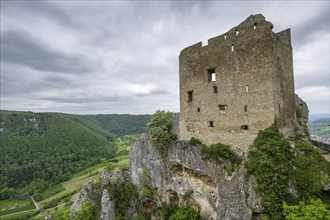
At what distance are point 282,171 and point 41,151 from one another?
13418cm

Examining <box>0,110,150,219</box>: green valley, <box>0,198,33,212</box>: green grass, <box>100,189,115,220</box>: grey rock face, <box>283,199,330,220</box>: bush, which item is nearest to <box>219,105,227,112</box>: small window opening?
<box>283,199,330,220</box>: bush

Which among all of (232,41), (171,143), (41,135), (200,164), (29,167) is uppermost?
(232,41)

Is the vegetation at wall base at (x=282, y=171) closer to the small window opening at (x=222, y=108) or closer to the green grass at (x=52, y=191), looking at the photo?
the small window opening at (x=222, y=108)

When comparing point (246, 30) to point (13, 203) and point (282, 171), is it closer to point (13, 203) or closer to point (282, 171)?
point (282, 171)

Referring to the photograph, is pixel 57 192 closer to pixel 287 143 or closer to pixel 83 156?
pixel 83 156

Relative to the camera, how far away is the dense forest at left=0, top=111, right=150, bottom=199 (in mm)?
96875

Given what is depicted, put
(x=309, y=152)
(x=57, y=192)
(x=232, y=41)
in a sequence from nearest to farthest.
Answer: (x=309, y=152)
(x=232, y=41)
(x=57, y=192)

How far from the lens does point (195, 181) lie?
18.8 metres

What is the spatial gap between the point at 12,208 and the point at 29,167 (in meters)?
29.0

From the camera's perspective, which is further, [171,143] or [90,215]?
[90,215]

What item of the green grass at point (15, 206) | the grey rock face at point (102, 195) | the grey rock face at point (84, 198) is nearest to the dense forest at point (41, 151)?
the green grass at point (15, 206)

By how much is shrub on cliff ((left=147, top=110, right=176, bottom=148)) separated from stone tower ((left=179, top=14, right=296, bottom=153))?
2433mm

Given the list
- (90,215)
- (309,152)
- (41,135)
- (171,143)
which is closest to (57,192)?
(41,135)

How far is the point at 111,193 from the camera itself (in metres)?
23.5
